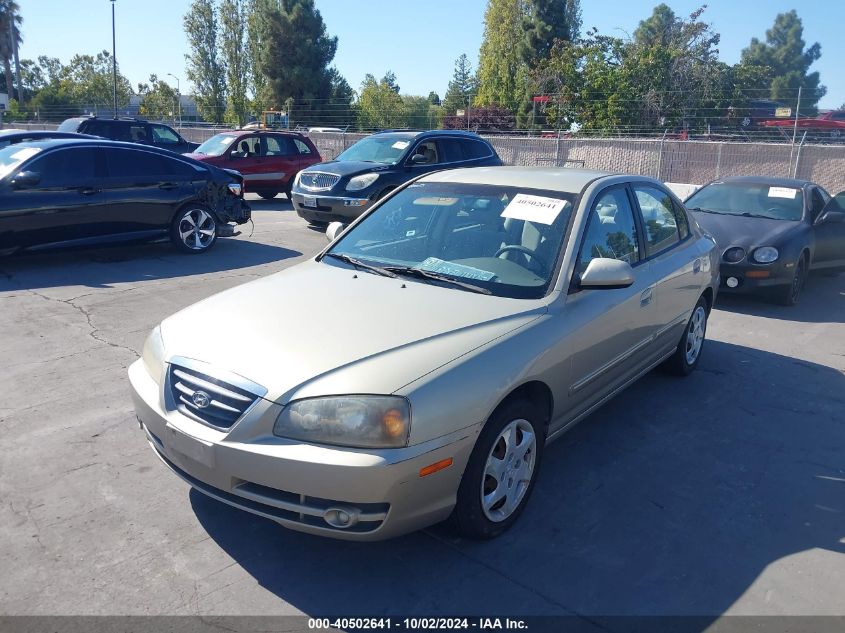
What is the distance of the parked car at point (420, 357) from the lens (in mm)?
2926

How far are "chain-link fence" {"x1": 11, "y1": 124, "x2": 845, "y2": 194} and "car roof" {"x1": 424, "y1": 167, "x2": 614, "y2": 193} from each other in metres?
12.5

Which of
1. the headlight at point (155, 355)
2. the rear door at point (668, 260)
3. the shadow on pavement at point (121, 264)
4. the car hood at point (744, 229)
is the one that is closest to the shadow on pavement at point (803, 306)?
the car hood at point (744, 229)

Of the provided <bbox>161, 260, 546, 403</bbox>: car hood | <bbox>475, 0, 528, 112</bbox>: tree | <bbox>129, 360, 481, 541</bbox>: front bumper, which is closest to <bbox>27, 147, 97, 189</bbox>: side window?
<bbox>161, 260, 546, 403</bbox>: car hood

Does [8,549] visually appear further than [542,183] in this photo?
No

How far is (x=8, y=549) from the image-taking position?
327 cm

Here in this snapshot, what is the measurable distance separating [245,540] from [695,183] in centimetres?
1793

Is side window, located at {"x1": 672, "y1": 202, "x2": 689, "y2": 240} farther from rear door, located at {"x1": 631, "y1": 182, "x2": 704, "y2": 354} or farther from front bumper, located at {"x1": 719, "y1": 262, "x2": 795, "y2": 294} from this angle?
front bumper, located at {"x1": 719, "y1": 262, "x2": 795, "y2": 294}

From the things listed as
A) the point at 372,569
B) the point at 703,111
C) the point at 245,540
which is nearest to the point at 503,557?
the point at 372,569

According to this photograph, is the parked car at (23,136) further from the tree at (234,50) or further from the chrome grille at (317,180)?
the tree at (234,50)

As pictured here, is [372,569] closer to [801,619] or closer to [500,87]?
[801,619]

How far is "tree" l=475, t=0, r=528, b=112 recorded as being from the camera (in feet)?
168

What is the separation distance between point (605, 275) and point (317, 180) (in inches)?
365

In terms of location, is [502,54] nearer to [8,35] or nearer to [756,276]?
[8,35]

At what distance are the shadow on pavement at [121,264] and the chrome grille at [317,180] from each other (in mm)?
1682
